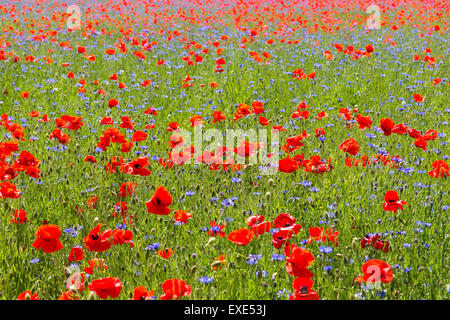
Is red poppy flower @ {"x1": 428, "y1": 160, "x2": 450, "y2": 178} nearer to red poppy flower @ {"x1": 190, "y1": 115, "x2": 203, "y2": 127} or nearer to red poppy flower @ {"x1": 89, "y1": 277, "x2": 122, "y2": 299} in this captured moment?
red poppy flower @ {"x1": 190, "y1": 115, "x2": 203, "y2": 127}

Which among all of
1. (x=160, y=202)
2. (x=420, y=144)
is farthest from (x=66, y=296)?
(x=420, y=144)

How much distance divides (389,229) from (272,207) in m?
0.72

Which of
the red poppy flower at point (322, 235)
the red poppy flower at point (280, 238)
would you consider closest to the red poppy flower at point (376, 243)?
the red poppy flower at point (322, 235)

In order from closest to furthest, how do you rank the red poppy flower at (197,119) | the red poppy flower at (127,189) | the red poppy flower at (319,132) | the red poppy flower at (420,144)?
the red poppy flower at (127,189) → the red poppy flower at (420,144) → the red poppy flower at (197,119) → the red poppy flower at (319,132)

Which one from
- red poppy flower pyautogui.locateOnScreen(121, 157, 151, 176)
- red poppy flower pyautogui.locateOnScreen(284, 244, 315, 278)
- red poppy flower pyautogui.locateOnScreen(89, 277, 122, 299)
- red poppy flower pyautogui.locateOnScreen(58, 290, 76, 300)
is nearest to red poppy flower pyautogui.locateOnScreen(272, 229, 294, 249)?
red poppy flower pyautogui.locateOnScreen(284, 244, 315, 278)

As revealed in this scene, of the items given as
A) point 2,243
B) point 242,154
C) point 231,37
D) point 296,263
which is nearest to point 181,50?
point 231,37

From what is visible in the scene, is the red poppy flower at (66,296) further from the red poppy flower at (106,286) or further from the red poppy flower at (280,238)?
the red poppy flower at (280,238)

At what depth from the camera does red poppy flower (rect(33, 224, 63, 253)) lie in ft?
6.91

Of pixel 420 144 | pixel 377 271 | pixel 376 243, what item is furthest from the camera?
pixel 420 144

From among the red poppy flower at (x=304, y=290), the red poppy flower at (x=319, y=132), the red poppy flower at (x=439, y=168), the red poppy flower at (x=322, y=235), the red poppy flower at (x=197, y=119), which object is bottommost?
the red poppy flower at (x=304, y=290)

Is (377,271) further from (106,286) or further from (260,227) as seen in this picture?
(106,286)

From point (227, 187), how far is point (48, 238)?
1.61 meters

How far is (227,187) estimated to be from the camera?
11.6ft

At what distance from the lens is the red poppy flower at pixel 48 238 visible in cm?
211
